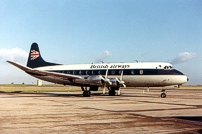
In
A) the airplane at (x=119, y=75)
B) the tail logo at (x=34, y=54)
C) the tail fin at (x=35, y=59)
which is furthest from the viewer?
the tail logo at (x=34, y=54)

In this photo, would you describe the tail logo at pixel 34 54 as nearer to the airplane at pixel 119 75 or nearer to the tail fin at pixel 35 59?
the tail fin at pixel 35 59

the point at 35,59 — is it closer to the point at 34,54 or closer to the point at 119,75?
the point at 34,54

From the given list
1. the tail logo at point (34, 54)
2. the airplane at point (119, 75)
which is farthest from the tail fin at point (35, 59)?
the airplane at point (119, 75)

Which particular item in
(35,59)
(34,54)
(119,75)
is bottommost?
(119,75)

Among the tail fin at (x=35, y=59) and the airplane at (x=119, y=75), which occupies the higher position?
the tail fin at (x=35, y=59)

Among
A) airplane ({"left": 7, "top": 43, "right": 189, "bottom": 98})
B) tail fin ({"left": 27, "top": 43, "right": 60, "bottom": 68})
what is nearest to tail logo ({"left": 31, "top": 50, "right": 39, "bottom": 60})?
tail fin ({"left": 27, "top": 43, "right": 60, "bottom": 68})

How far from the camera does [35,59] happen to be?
123 ft

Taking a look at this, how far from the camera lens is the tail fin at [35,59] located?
37.1 metres

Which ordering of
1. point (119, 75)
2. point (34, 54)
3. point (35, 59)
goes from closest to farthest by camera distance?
1. point (119, 75)
2. point (35, 59)
3. point (34, 54)

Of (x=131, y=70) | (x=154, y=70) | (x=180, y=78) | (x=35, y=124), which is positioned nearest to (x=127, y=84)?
(x=131, y=70)

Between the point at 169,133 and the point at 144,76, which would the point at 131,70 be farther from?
the point at 169,133

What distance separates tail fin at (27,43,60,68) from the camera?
3706 cm

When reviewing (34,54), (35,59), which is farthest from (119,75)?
(34,54)

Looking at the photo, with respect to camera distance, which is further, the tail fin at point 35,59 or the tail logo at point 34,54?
the tail logo at point 34,54
